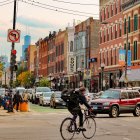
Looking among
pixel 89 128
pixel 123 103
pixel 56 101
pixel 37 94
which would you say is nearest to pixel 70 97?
pixel 89 128

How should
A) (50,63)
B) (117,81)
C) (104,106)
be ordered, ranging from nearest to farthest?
(104,106), (117,81), (50,63)

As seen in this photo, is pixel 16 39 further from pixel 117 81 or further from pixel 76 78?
pixel 76 78

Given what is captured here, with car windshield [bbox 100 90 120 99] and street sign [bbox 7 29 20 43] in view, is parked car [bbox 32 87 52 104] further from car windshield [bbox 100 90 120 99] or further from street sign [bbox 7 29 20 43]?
car windshield [bbox 100 90 120 99]

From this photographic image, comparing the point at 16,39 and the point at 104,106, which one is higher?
the point at 16,39

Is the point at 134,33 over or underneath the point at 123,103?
over

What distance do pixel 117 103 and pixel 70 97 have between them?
13.9 meters

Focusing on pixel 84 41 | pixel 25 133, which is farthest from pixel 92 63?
pixel 25 133

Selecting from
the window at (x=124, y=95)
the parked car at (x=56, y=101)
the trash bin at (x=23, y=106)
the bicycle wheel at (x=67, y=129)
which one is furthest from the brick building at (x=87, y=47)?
the bicycle wheel at (x=67, y=129)

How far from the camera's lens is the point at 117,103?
2989 centimetres

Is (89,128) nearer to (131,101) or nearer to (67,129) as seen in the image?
(67,129)

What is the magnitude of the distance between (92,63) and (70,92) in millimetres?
60317

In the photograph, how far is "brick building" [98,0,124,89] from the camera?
63.6 meters

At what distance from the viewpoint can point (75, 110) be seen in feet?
54.5

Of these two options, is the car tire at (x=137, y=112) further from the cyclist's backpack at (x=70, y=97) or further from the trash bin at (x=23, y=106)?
the cyclist's backpack at (x=70, y=97)
